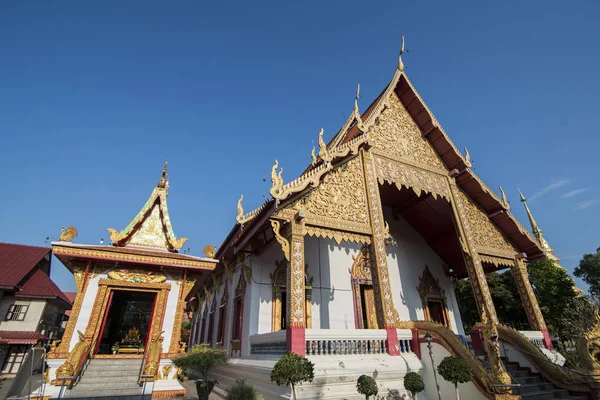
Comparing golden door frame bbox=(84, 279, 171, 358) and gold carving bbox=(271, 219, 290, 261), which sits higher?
gold carving bbox=(271, 219, 290, 261)

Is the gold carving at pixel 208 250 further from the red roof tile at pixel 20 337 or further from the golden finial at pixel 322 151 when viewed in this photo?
the red roof tile at pixel 20 337

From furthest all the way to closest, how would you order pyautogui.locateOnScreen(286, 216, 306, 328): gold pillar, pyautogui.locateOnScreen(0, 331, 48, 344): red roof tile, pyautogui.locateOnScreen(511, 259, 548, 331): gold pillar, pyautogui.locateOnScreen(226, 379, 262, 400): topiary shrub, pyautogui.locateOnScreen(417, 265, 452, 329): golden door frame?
pyautogui.locateOnScreen(0, 331, 48, 344): red roof tile, pyautogui.locateOnScreen(417, 265, 452, 329): golden door frame, pyautogui.locateOnScreen(511, 259, 548, 331): gold pillar, pyautogui.locateOnScreen(286, 216, 306, 328): gold pillar, pyautogui.locateOnScreen(226, 379, 262, 400): topiary shrub

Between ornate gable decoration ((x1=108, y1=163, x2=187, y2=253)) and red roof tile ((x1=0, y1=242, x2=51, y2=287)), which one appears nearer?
ornate gable decoration ((x1=108, y1=163, x2=187, y2=253))

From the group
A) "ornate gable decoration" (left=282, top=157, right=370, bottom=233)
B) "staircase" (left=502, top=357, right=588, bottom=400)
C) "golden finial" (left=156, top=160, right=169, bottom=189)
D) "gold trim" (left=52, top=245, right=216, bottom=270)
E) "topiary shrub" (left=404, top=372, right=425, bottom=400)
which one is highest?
"golden finial" (left=156, top=160, right=169, bottom=189)

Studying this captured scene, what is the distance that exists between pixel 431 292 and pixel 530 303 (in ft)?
8.71

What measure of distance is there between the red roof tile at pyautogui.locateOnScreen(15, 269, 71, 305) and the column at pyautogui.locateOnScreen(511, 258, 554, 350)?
20021 mm

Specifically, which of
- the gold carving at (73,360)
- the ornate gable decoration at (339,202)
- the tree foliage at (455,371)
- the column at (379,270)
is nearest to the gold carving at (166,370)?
the gold carving at (73,360)

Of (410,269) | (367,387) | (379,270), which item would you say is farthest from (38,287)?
(367,387)

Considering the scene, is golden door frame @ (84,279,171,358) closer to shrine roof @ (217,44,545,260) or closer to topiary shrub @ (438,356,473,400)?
shrine roof @ (217,44,545,260)

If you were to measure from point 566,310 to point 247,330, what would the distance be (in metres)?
15.5

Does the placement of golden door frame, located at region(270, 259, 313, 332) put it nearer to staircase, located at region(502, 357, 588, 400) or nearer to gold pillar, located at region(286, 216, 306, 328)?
gold pillar, located at region(286, 216, 306, 328)

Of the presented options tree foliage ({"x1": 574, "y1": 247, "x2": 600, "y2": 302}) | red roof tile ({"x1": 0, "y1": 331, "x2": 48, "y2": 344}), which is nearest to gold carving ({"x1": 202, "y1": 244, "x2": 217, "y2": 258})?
red roof tile ({"x1": 0, "y1": 331, "x2": 48, "y2": 344})

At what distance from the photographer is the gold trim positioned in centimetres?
640

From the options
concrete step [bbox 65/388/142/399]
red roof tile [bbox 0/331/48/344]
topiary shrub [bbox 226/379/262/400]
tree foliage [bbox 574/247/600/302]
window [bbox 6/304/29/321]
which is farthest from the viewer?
tree foliage [bbox 574/247/600/302]
